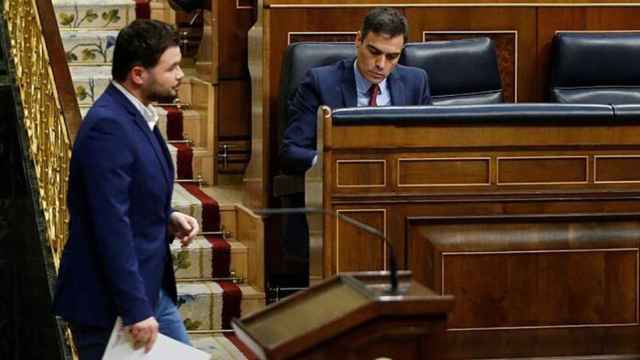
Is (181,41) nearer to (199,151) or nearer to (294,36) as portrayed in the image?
(199,151)

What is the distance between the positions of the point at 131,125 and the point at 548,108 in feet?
4.43

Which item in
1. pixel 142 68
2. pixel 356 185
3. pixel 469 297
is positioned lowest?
pixel 469 297

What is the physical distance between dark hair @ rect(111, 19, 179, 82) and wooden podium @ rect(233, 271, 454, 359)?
0.89 meters

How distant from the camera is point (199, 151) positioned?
6988 mm

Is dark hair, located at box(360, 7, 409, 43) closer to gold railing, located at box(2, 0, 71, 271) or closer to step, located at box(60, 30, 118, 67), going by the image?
gold railing, located at box(2, 0, 71, 271)

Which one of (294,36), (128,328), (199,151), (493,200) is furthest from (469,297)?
(199,151)

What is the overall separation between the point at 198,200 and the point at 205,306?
0.65 m

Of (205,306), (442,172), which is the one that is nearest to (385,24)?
(442,172)

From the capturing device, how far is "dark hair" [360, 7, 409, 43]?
5.20 m

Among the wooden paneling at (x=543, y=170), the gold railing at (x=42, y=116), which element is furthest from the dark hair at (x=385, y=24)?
the gold railing at (x=42, y=116)

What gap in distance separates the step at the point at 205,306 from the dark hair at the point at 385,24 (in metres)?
1.25

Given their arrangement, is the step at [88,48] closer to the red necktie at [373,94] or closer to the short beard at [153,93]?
the red necktie at [373,94]

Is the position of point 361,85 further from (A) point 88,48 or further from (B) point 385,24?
(A) point 88,48

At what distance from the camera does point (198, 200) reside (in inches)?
256
